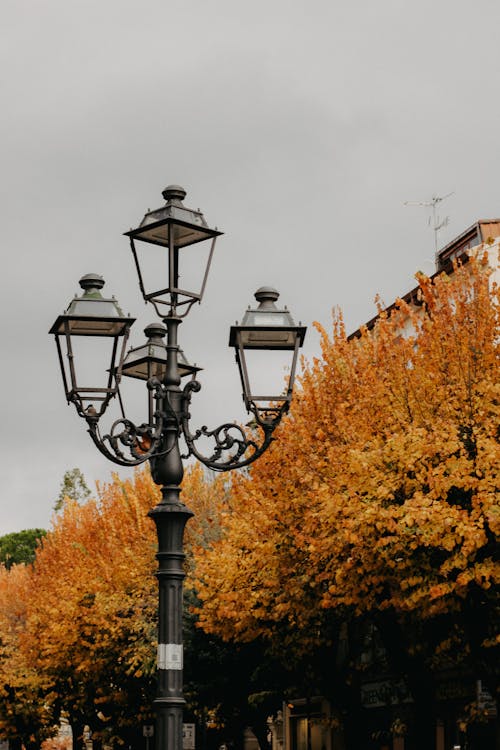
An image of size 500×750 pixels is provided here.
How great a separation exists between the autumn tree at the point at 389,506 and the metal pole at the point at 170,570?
34.0ft

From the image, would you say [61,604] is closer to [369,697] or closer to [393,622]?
[369,697]

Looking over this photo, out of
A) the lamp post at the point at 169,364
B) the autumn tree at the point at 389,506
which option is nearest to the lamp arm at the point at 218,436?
the lamp post at the point at 169,364

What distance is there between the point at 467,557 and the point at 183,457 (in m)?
11.1

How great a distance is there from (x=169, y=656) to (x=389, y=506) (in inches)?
489

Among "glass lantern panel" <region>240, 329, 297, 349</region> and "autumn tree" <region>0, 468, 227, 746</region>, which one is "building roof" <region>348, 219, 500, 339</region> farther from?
"glass lantern panel" <region>240, 329, 297, 349</region>

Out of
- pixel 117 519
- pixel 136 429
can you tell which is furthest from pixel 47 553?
pixel 136 429

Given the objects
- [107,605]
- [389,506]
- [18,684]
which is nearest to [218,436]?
[389,506]

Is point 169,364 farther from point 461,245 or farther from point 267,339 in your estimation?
point 461,245

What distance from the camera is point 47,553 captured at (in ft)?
185

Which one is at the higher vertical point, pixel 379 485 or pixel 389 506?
pixel 379 485

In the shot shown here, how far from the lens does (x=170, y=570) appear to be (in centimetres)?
957

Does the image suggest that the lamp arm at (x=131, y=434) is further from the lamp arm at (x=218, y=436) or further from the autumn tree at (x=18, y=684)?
the autumn tree at (x=18, y=684)

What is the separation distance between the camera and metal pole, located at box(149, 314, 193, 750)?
369 inches

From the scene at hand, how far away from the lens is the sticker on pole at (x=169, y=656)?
9391 mm
